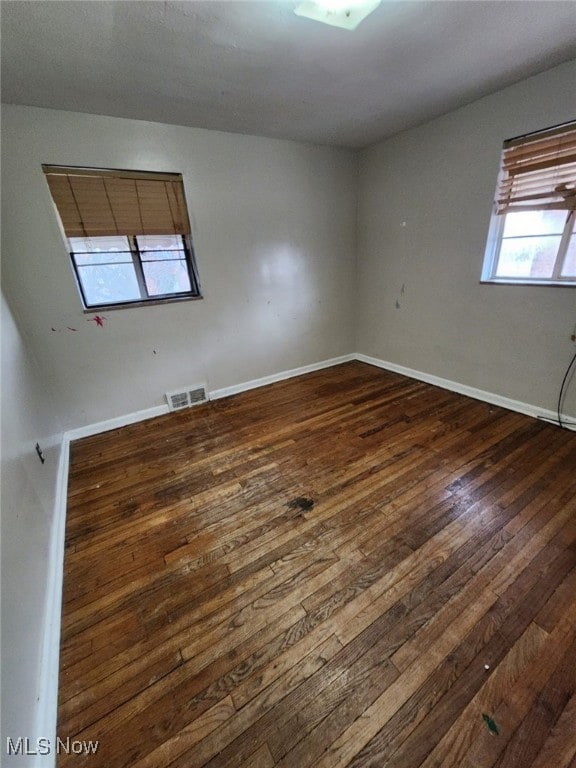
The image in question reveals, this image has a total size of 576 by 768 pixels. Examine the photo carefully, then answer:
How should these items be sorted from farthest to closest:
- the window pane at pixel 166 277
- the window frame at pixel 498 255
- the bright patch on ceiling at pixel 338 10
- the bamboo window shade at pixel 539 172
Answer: the window pane at pixel 166 277 → the window frame at pixel 498 255 → the bamboo window shade at pixel 539 172 → the bright patch on ceiling at pixel 338 10

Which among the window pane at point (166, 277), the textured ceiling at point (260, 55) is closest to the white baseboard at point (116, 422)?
the window pane at point (166, 277)

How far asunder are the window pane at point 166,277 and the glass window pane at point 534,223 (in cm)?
282

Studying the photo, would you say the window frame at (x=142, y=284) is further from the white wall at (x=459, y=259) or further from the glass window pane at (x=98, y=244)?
the white wall at (x=459, y=259)

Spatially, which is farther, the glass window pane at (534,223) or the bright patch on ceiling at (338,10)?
the glass window pane at (534,223)

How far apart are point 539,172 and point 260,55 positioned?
2.06 metres

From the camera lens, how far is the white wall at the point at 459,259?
7.47 feet

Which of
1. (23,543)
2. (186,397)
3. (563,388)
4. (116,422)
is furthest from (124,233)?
(563,388)

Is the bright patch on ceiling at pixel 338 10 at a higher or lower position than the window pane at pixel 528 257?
higher

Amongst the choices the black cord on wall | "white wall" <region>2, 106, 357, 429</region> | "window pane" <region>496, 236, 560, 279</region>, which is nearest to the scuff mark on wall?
"white wall" <region>2, 106, 357, 429</region>

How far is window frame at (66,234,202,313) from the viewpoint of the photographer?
2508 mm

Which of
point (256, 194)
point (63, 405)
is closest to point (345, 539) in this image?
point (63, 405)

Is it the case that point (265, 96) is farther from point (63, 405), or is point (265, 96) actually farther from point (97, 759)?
point (97, 759)

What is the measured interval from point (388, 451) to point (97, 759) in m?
1.98

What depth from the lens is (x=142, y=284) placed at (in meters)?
2.76
